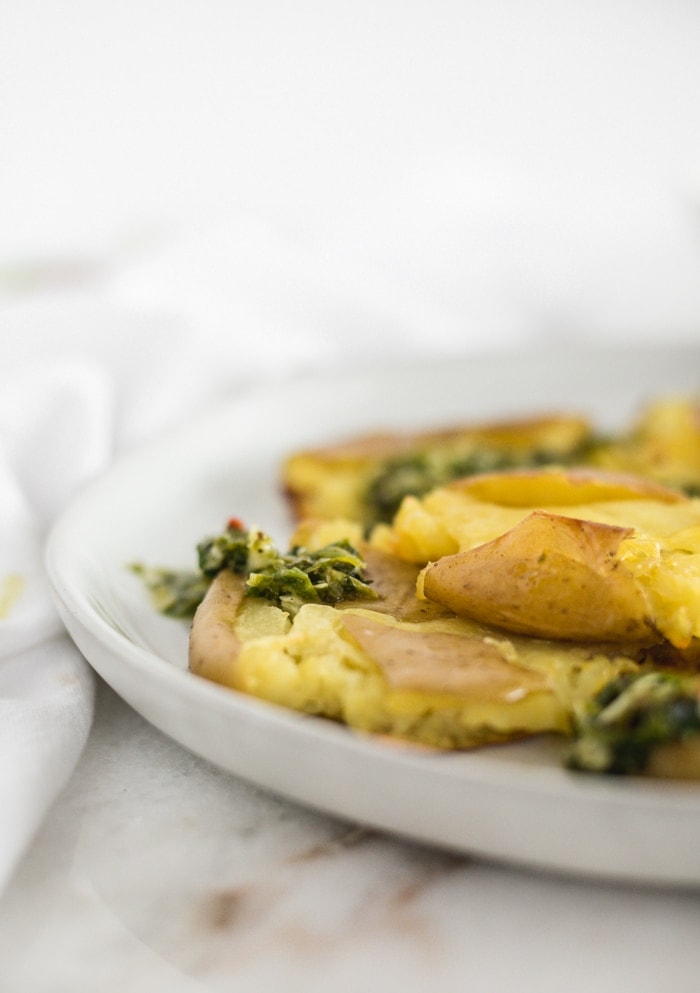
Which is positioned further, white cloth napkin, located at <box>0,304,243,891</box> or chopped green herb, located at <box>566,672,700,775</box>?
white cloth napkin, located at <box>0,304,243,891</box>

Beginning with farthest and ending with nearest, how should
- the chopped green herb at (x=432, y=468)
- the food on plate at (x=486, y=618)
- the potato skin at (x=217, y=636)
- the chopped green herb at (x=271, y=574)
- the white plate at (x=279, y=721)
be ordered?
the chopped green herb at (x=432, y=468) < the chopped green herb at (x=271, y=574) < the potato skin at (x=217, y=636) < the food on plate at (x=486, y=618) < the white plate at (x=279, y=721)

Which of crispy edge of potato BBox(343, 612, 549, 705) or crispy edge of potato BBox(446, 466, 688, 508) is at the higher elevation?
crispy edge of potato BBox(343, 612, 549, 705)

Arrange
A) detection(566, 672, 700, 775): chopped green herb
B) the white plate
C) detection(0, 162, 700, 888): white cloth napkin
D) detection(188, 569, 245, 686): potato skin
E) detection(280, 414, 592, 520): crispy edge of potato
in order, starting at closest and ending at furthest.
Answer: the white plate, detection(566, 672, 700, 775): chopped green herb, detection(188, 569, 245, 686): potato skin, detection(0, 162, 700, 888): white cloth napkin, detection(280, 414, 592, 520): crispy edge of potato

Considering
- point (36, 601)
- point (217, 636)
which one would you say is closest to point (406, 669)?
point (217, 636)

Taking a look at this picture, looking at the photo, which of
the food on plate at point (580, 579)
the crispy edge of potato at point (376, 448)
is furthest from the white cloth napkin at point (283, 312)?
the food on plate at point (580, 579)

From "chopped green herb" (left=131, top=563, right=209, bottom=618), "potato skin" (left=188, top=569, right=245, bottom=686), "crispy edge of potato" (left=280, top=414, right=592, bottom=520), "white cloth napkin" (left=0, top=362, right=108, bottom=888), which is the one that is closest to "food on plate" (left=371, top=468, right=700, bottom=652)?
"potato skin" (left=188, top=569, right=245, bottom=686)

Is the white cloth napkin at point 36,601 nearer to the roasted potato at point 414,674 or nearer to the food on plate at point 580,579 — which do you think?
the roasted potato at point 414,674

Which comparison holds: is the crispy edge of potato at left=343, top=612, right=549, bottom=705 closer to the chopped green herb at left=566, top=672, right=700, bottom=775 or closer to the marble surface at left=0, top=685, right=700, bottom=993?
the chopped green herb at left=566, top=672, right=700, bottom=775

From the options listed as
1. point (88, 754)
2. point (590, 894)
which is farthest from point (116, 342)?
point (590, 894)
